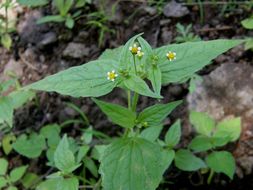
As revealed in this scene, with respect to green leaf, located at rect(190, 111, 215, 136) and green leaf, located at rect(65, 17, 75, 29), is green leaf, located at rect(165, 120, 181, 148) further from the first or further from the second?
green leaf, located at rect(65, 17, 75, 29)

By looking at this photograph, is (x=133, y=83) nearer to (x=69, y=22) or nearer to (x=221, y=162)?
(x=221, y=162)

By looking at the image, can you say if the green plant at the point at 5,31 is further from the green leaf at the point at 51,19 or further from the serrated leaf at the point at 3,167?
the serrated leaf at the point at 3,167

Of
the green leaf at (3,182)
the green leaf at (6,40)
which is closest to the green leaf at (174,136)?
the green leaf at (3,182)

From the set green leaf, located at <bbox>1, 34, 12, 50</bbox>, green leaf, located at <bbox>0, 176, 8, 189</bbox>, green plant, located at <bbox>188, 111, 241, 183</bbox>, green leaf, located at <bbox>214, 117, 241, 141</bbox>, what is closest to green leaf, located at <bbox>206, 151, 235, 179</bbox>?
green plant, located at <bbox>188, 111, 241, 183</bbox>

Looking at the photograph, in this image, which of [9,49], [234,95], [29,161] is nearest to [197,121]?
[234,95]

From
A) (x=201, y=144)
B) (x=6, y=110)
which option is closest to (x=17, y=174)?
(x=6, y=110)

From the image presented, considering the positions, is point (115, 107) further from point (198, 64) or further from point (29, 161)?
point (29, 161)
